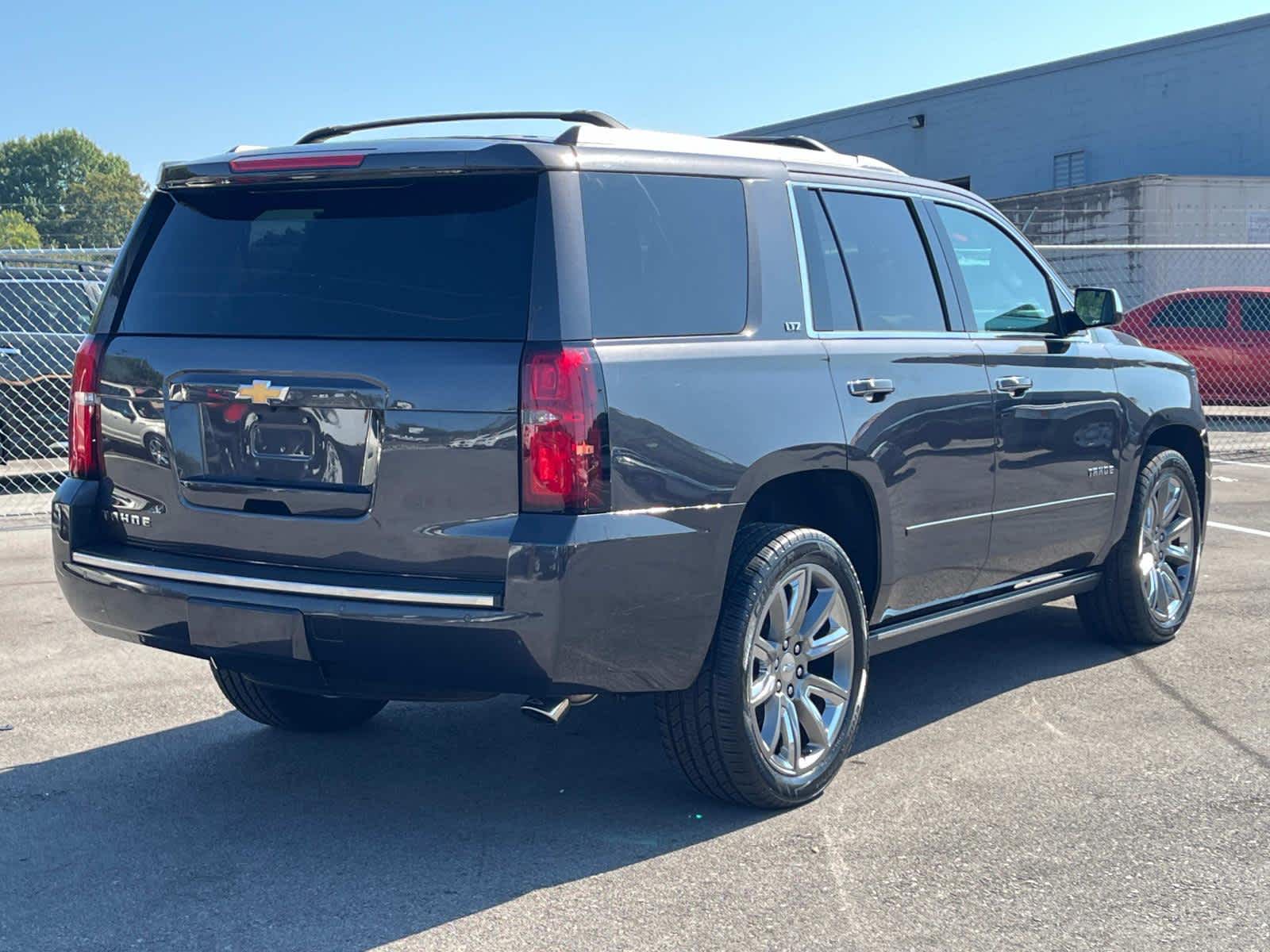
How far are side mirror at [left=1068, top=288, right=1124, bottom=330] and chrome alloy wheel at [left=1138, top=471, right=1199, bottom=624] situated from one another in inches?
33.0

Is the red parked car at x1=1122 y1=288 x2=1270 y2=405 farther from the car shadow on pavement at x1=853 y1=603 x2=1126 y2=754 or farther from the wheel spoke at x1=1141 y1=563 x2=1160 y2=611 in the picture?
the wheel spoke at x1=1141 y1=563 x2=1160 y2=611

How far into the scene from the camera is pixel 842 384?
4.56 meters

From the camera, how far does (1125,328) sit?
59.5 ft

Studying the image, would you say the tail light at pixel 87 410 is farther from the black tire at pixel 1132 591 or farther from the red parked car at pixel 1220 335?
the red parked car at pixel 1220 335

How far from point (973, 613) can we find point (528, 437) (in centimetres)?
228

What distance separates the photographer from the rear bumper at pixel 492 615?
368 centimetres

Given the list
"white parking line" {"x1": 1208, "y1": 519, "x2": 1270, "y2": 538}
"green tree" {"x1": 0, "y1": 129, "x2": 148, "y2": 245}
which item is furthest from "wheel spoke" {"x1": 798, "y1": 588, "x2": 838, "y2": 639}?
"green tree" {"x1": 0, "y1": 129, "x2": 148, "y2": 245}

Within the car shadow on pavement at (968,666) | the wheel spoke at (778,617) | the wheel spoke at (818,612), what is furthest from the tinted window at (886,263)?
the car shadow on pavement at (968,666)

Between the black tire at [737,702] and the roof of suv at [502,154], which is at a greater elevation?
the roof of suv at [502,154]

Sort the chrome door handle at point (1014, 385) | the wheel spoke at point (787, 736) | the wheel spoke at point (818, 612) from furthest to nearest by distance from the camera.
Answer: the chrome door handle at point (1014, 385), the wheel spoke at point (818, 612), the wheel spoke at point (787, 736)

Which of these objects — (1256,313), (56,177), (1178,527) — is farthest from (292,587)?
(56,177)

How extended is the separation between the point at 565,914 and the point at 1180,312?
53.5 feet

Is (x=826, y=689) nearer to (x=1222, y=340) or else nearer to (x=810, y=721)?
(x=810, y=721)

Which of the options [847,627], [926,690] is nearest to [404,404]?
[847,627]
